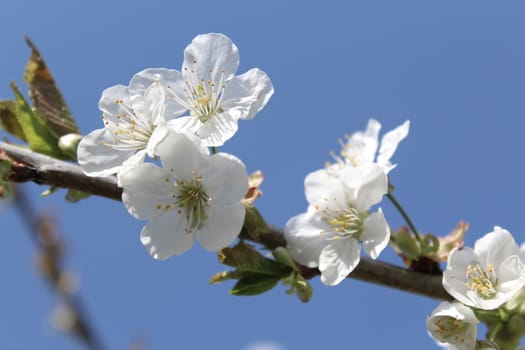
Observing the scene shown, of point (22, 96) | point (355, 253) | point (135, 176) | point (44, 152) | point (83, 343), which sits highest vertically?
point (22, 96)

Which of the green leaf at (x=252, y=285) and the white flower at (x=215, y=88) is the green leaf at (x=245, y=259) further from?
the white flower at (x=215, y=88)

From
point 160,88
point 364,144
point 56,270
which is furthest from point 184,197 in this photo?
point 56,270

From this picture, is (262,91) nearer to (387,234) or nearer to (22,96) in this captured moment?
(387,234)

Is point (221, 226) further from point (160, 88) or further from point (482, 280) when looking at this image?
point (482, 280)

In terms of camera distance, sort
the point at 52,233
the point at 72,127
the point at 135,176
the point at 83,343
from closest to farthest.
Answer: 1. the point at 135,176
2. the point at 72,127
3. the point at 83,343
4. the point at 52,233

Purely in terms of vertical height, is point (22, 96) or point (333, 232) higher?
point (22, 96)

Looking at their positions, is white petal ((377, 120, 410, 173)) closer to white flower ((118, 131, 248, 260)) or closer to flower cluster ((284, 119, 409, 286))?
flower cluster ((284, 119, 409, 286))

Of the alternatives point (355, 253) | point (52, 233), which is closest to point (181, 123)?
point (355, 253)

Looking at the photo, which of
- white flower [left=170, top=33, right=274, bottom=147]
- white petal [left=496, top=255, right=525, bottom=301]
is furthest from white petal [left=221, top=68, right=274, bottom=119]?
white petal [left=496, top=255, right=525, bottom=301]
